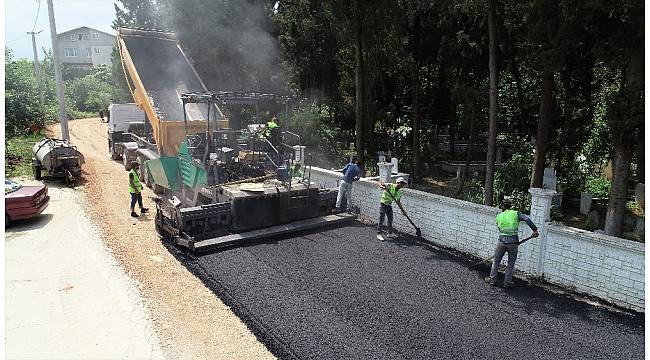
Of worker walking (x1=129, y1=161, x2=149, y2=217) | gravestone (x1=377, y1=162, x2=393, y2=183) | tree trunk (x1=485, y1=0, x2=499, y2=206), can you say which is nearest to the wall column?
gravestone (x1=377, y1=162, x2=393, y2=183)

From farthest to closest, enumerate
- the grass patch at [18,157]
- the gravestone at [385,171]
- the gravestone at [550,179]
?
1. the grass patch at [18,157]
2. the gravestone at [550,179]
3. the gravestone at [385,171]

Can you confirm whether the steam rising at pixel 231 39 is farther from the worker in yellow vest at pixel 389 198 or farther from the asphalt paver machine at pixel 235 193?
the worker in yellow vest at pixel 389 198

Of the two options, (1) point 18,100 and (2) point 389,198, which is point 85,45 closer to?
(1) point 18,100

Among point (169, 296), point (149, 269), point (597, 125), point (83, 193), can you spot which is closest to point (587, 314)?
point (169, 296)

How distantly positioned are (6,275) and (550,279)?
27.1ft

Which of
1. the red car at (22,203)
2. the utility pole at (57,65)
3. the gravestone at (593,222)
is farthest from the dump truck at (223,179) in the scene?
the gravestone at (593,222)

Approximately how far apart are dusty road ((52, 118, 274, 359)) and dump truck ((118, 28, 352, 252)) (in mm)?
597

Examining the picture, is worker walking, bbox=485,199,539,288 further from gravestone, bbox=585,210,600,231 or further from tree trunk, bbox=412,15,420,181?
tree trunk, bbox=412,15,420,181

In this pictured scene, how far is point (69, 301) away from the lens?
20.2 ft

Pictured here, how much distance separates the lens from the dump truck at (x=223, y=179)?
27.5 ft

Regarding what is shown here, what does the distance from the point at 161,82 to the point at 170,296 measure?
826cm

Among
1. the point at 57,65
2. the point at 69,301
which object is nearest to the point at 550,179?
the point at 69,301

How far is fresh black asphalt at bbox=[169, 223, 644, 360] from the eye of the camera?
5012 millimetres

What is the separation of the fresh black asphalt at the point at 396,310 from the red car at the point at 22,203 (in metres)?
3.97
